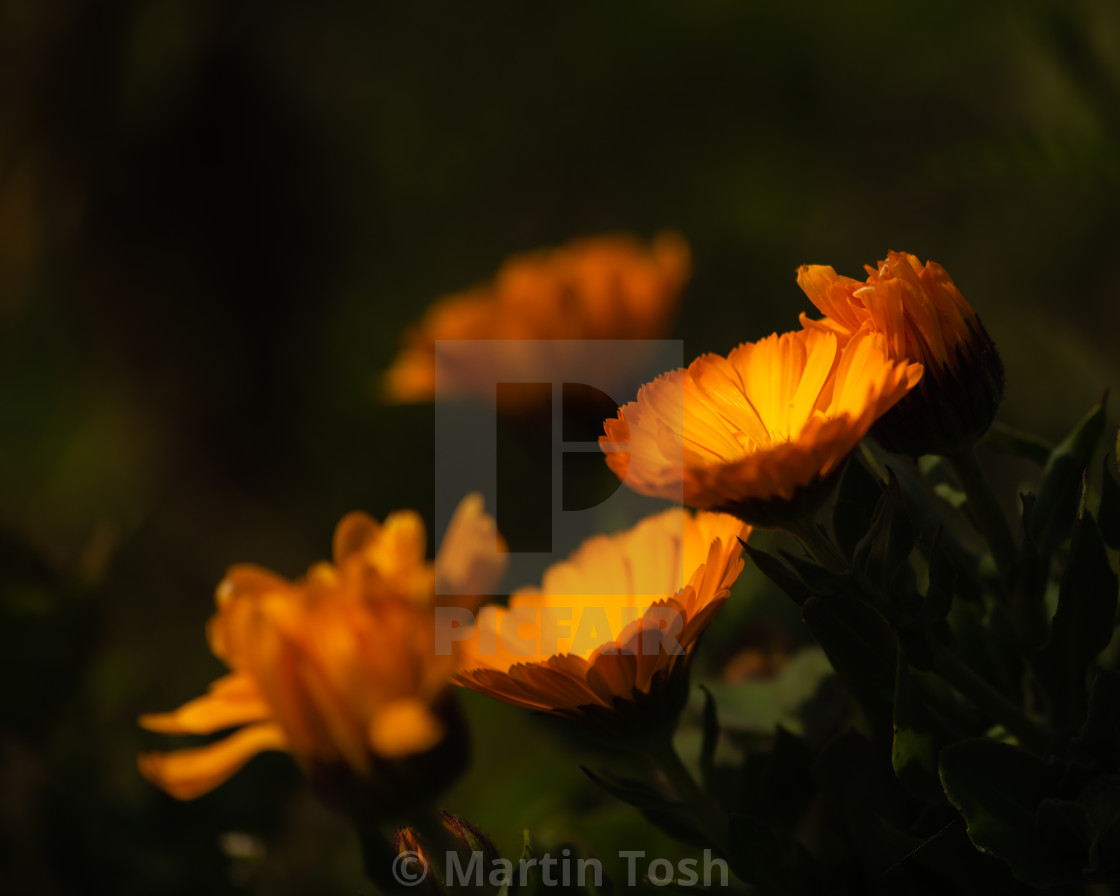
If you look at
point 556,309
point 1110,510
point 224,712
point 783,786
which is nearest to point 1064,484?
point 1110,510

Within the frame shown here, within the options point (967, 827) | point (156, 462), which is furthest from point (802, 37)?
point (967, 827)

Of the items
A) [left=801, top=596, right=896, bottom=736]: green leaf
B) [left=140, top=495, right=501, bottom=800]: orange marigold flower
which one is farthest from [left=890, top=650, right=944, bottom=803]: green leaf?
[left=140, top=495, right=501, bottom=800]: orange marigold flower

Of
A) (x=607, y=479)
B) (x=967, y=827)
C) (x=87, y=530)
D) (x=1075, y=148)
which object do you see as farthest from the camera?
(x=87, y=530)

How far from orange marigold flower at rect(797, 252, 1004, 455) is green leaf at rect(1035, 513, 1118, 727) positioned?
0.12 feet

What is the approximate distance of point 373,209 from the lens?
148 centimetres

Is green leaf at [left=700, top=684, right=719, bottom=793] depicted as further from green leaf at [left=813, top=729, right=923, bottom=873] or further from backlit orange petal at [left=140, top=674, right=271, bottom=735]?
backlit orange petal at [left=140, top=674, right=271, bottom=735]

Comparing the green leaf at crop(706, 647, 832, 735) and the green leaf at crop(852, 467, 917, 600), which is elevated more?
the green leaf at crop(852, 467, 917, 600)

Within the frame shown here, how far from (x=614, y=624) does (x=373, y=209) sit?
51.5 inches

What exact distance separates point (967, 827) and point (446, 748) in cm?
17

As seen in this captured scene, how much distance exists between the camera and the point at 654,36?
133cm

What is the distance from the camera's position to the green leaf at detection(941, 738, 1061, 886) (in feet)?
0.68

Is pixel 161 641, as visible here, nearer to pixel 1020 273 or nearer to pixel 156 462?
pixel 156 462

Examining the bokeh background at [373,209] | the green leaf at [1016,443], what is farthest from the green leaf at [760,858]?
the bokeh background at [373,209]

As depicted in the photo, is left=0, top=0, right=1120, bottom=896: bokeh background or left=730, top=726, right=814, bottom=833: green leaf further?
left=0, top=0, right=1120, bottom=896: bokeh background
